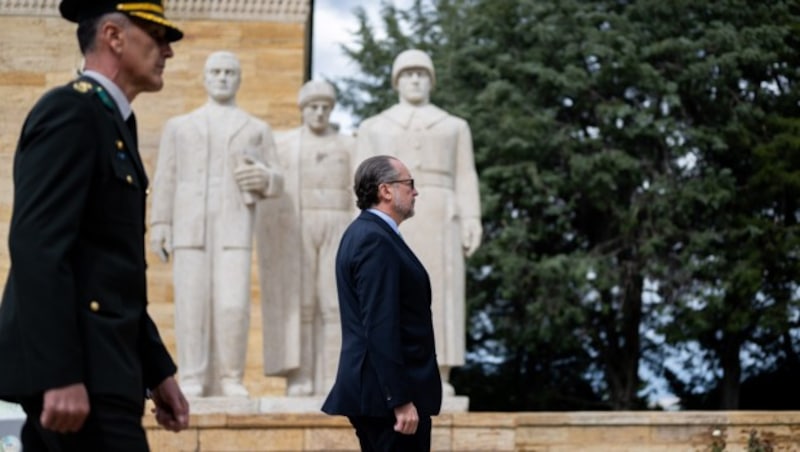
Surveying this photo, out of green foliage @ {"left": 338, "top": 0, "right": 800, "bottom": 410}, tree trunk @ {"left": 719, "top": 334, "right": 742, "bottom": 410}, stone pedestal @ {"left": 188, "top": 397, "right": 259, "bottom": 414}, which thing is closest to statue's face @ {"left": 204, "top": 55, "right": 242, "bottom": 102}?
stone pedestal @ {"left": 188, "top": 397, "right": 259, "bottom": 414}

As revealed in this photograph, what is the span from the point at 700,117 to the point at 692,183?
5.26 ft

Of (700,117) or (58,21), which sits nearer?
(58,21)

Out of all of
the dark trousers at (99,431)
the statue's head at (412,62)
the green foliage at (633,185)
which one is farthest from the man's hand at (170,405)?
the green foliage at (633,185)

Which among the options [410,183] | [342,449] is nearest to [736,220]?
[342,449]

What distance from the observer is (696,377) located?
24.2 meters

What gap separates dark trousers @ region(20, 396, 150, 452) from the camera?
12.0 feet

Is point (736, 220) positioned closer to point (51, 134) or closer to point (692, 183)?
point (692, 183)

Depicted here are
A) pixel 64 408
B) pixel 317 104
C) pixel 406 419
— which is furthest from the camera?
pixel 317 104

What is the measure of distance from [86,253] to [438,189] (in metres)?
8.77

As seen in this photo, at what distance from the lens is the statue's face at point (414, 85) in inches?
499

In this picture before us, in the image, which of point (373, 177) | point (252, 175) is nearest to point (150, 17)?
point (373, 177)

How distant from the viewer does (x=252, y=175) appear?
1178 centimetres

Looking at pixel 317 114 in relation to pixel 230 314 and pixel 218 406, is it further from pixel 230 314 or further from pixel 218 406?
pixel 218 406

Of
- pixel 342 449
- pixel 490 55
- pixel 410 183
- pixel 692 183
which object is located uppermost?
pixel 490 55
